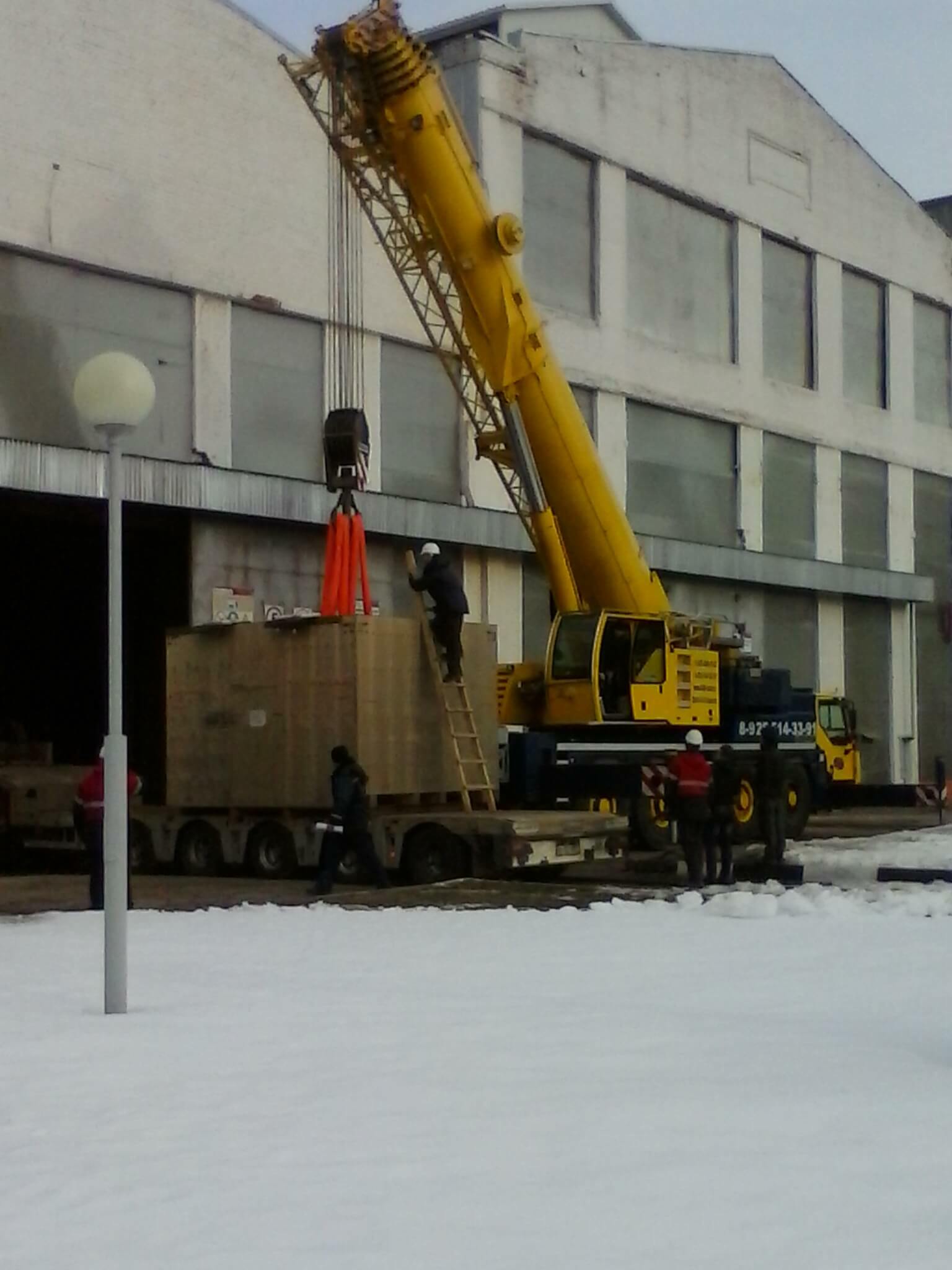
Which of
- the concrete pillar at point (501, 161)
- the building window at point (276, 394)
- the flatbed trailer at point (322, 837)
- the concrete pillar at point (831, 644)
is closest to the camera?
the flatbed trailer at point (322, 837)

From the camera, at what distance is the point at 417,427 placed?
3020cm

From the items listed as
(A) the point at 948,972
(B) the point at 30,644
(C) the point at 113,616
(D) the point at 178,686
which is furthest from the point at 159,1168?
(B) the point at 30,644

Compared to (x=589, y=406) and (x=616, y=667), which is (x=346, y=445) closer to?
(x=616, y=667)

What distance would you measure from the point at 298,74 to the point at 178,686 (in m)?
7.98

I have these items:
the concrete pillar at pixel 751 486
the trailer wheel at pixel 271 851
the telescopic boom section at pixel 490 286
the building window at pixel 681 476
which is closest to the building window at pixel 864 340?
the concrete pillar at pixel 751 486

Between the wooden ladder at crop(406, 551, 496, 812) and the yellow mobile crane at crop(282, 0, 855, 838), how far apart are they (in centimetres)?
239

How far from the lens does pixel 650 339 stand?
3541 centimetres

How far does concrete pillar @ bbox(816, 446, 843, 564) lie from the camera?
40531 millimetres

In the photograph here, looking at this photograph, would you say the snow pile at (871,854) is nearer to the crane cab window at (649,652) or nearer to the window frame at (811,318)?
the crane cab window at (649,652)

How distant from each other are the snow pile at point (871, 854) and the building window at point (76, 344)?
1085 cm

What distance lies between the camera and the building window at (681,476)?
3519 centimetres

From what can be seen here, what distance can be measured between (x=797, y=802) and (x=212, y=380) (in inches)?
438

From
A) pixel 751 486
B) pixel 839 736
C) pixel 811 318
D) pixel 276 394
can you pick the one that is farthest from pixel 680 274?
pixel 276 394

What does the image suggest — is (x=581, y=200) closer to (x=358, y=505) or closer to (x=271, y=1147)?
(x=358, y=505)
